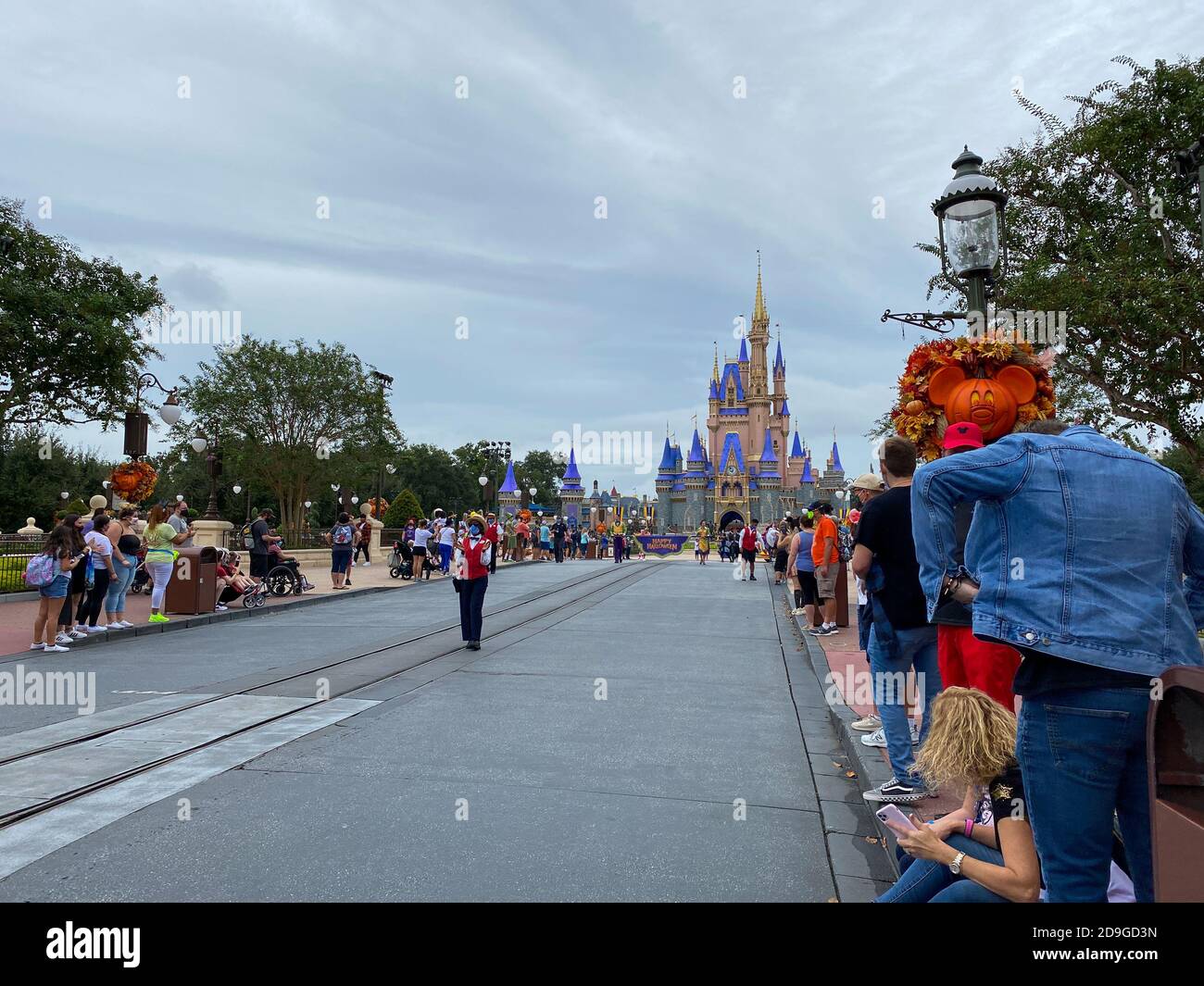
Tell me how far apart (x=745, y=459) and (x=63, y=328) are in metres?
88.6

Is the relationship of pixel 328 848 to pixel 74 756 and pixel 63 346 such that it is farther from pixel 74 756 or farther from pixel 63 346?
pixel 63 346

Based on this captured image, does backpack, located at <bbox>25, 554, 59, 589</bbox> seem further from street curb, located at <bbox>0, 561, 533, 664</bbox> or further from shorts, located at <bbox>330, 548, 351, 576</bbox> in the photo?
shorts, located at <bbox>330, 548, 351, 576</bbox>

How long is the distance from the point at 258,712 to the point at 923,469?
592 centimetres

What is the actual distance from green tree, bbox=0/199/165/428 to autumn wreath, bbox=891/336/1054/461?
71.2 feet

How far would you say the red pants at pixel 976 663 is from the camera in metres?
3.72

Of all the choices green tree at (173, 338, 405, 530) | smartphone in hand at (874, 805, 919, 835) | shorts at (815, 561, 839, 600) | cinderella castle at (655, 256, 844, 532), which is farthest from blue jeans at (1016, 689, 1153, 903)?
cinderella castle at (655, 256, 844, 532)

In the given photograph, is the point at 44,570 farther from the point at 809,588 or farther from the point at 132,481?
the point at 132,481

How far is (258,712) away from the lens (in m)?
6.71

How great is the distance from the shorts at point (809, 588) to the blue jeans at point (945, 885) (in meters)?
10.1

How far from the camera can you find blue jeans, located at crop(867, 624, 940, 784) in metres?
4.72

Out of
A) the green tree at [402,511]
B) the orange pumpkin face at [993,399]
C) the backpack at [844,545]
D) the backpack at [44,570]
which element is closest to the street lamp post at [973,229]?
the orange pumpkin face at [993,399]

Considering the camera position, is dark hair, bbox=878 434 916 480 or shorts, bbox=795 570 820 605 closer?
dark hair, bbox=878 434 916 480

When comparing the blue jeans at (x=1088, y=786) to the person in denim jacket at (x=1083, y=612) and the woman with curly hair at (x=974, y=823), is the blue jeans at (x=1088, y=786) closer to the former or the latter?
the person in denim jacket at (x=1083, y=612)

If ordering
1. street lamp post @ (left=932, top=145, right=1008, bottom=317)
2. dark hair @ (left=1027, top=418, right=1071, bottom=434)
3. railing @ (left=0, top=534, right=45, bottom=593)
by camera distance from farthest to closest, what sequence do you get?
1. railing @ (left=0, top=534, right=45, bottom=593)
2. street lamp post @ (left=932, top=145, right=1008, bottom=317)
3. dark hair @ (left=1027, top=418, right=1071, bottom=434)
